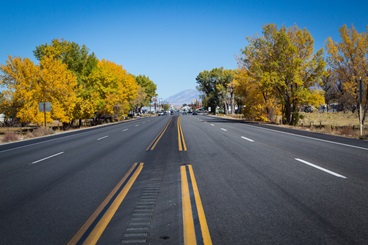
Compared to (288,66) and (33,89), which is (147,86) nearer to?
(33,89)

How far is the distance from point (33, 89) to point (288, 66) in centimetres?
2989

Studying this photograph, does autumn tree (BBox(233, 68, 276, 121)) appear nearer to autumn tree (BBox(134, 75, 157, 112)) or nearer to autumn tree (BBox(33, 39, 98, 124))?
autumn tree (BBox(33, 39, 98, 124))

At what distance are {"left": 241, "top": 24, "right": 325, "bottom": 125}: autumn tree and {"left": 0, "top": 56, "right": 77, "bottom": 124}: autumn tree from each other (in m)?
24.5

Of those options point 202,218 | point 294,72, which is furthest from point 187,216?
point 294,72

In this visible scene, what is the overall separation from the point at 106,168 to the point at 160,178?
2.37m

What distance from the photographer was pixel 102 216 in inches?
195

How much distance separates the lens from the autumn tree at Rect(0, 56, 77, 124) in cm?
3457

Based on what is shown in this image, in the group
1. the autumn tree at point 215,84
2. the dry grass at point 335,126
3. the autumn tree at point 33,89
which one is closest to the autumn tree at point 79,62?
the autumn tree at point 33,89

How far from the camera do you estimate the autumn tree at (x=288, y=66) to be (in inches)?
1315

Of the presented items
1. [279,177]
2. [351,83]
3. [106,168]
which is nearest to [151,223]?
[279,177]

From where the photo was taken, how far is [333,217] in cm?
461

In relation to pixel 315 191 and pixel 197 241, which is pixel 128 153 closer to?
pixel 315 191

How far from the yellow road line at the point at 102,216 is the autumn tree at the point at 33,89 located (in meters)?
31.7

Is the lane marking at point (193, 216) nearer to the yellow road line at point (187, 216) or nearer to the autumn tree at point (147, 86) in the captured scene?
the yellow road line at point (187, 216)
